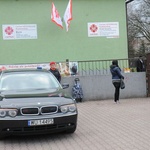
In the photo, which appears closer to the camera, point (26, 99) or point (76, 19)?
point (26, 99)

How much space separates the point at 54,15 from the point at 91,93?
14.5 ft

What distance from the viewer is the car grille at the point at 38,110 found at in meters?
7.00

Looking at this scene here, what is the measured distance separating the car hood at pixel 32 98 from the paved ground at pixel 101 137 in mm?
835

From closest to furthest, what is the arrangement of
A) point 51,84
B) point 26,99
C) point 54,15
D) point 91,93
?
point 26,99 → point 51,84 → point 91,93 → point 54,15

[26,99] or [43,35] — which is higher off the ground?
[43,35]

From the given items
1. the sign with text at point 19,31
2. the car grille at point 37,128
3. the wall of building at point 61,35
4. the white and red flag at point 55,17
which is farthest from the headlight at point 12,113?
the sign with text at point 19,31

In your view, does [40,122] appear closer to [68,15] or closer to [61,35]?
[68,15]

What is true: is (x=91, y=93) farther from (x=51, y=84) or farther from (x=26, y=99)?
(x=26, y=99)

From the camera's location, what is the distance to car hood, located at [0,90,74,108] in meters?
7.09

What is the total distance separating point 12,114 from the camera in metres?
6.93

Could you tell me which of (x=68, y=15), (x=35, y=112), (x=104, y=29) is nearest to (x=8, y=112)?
(x=35, y=112)

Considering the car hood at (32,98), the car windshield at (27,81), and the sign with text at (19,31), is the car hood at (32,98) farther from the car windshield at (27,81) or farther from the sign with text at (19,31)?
the sign with text at (19,31)

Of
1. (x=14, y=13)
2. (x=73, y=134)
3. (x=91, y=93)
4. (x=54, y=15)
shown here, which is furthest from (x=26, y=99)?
(x=14, y=13)

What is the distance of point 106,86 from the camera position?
15352 mm
